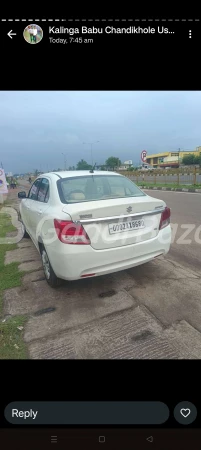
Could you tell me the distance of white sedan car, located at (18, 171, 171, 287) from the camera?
2.24m

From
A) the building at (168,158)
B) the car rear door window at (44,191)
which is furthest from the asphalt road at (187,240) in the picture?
the building at (168,158)

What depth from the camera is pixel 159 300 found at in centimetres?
250

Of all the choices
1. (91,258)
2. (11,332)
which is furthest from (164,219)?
(11,332)

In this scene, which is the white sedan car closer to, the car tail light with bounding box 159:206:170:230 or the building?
the car tail light with bounding box 159:206:170:230

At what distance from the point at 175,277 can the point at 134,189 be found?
51.8 inches
